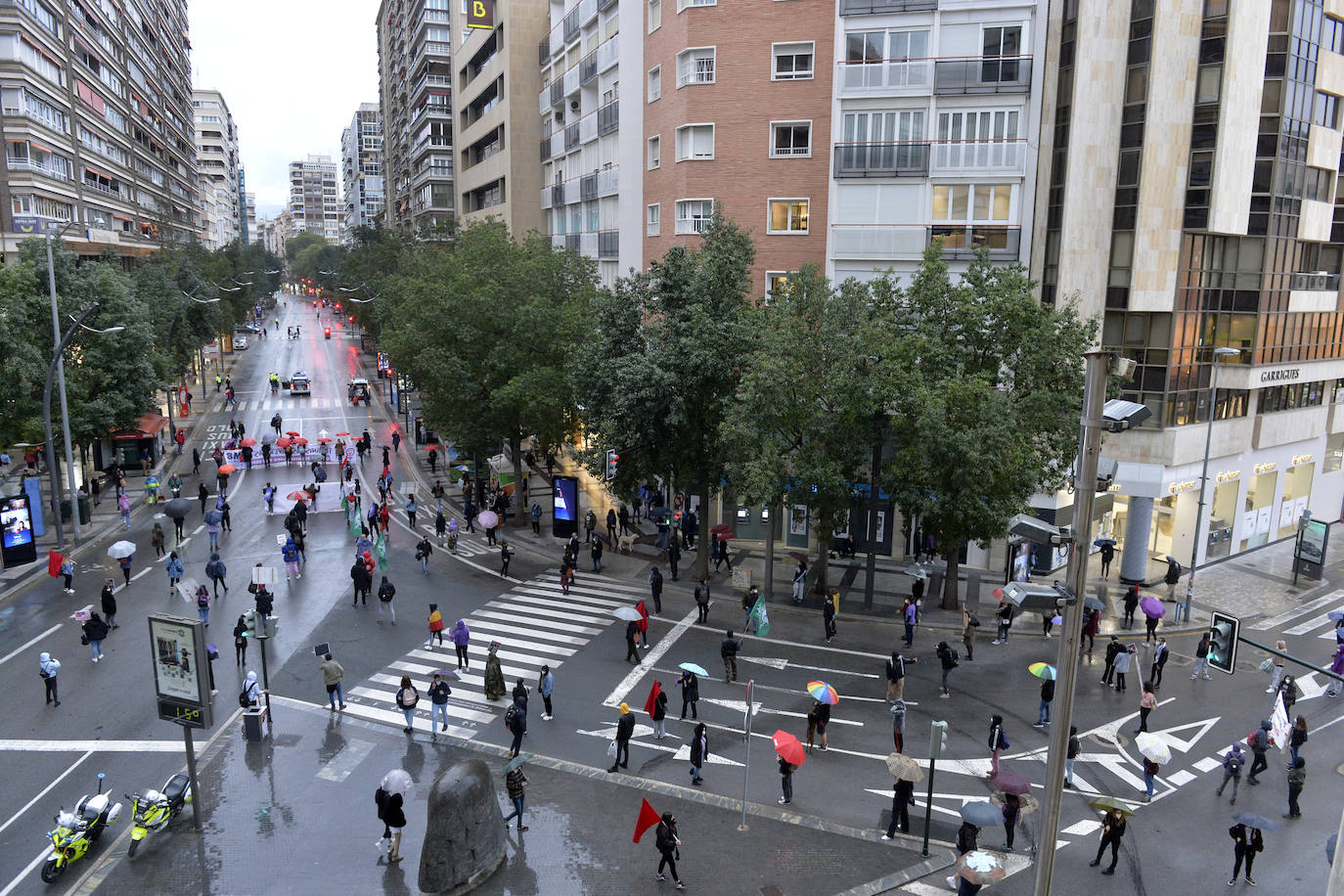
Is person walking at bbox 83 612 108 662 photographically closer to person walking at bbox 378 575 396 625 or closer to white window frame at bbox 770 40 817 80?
person walking at bbox 378 575 396 625

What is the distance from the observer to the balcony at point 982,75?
31906mm

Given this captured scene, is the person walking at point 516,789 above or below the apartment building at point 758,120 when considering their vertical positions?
below

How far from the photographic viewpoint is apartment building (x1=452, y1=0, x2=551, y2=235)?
64.0 m

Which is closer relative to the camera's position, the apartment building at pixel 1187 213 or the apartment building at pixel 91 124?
the apartment building at pixel 1187 213

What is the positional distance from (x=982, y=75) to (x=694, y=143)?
11613 mm

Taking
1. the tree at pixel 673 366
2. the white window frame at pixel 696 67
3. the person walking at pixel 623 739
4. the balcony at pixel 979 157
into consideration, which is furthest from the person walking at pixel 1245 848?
the white window frame at pixel 696 67

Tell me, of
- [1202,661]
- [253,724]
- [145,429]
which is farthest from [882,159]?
[145,429]

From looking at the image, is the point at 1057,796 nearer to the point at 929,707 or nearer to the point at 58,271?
the point at 929,707

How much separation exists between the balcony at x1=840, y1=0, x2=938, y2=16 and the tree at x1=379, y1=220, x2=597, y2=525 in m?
14.9

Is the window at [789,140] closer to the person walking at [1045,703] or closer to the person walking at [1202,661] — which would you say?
the person walking at [1202,661]

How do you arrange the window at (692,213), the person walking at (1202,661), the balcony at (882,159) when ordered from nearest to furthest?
1. the person walking at (1202,661)
2. the balcony at (882,159)
3. the window at (692,213)

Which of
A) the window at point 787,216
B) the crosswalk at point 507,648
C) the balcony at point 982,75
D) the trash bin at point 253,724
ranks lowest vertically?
the crosswalk at point 507,648

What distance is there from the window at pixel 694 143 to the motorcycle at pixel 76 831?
30430 mm

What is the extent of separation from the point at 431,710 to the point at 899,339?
1631cm
